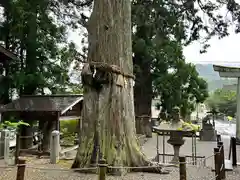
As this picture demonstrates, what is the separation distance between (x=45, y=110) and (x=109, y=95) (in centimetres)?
492

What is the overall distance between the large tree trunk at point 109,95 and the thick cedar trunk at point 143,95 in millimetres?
10302

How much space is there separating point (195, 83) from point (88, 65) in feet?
48.9

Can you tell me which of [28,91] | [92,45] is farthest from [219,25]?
[28,91]

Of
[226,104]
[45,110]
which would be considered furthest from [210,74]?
[45,110]

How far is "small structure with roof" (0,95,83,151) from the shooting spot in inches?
487

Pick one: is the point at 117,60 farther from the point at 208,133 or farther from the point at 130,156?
the point at 208,133

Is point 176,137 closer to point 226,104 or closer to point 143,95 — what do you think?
point 143,95

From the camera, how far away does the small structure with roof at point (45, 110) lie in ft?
40.6

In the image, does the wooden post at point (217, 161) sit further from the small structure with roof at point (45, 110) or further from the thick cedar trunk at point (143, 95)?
the thick cedar trunk at point (143, 95)

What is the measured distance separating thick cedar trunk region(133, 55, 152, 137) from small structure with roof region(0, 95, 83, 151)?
646cm

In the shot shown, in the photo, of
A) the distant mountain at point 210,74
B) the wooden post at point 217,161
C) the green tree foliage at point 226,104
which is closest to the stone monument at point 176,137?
the wooden post at point 217,161

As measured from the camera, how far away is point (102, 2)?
340 inches

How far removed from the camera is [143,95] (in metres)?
20.8

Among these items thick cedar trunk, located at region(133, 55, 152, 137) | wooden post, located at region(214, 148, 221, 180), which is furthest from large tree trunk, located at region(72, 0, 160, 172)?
thick cedar trunk, located at region(133, 55, 152, 137)
